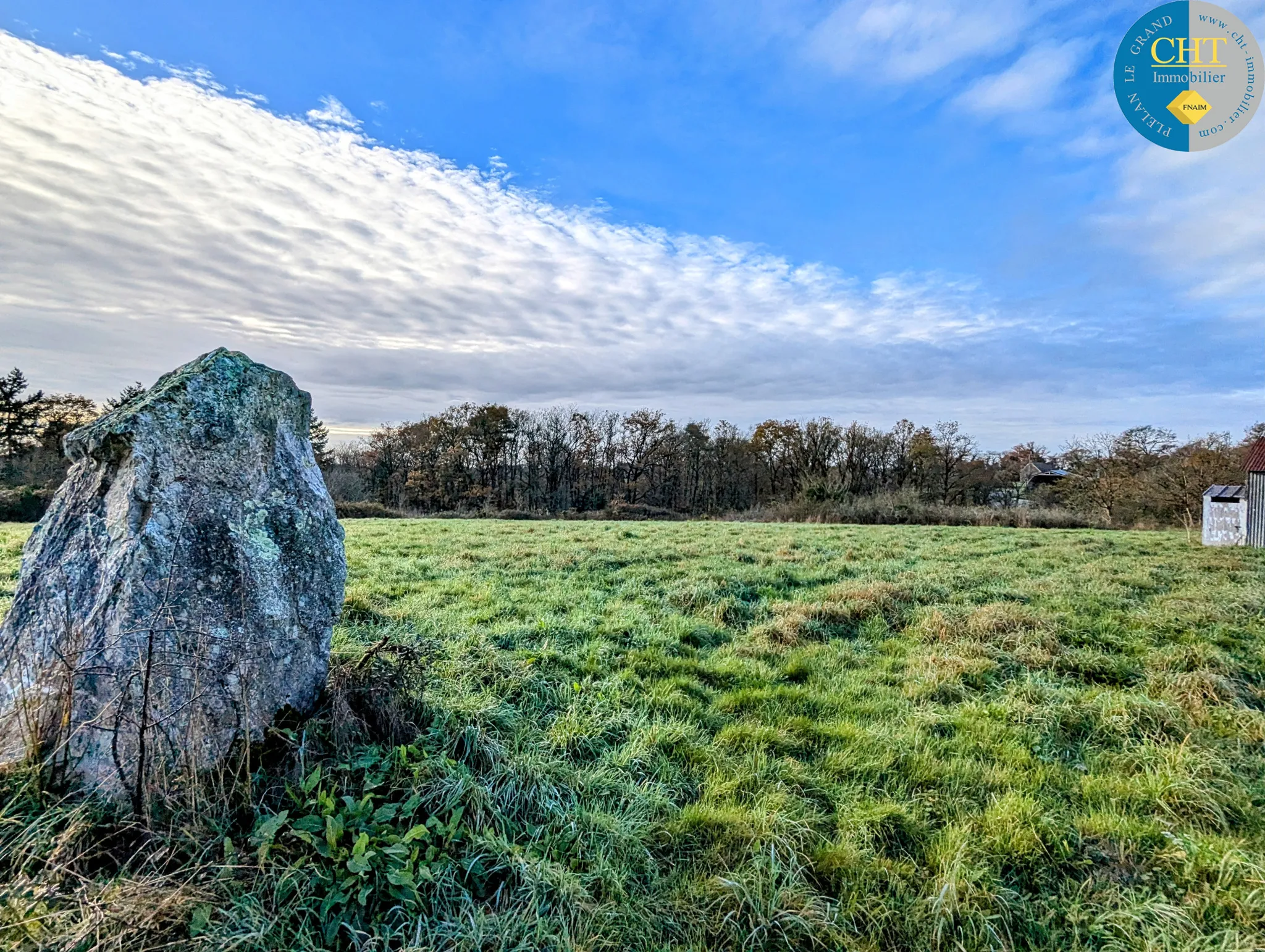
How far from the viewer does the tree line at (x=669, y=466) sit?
2762cm

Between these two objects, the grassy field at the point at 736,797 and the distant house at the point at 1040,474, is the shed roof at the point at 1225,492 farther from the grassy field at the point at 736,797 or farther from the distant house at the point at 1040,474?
the distant house at the point at 1040,474

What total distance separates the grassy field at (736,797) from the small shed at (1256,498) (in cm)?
1062

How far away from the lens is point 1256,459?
13.5 metres

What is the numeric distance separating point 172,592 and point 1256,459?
20.5 meters

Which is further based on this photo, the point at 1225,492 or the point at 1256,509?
the point at 1225,492

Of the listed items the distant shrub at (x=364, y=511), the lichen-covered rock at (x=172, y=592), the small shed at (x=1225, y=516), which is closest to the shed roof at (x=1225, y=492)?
the small shed at (x=1225, y=516)

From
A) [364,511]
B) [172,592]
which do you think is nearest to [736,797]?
[172,592]

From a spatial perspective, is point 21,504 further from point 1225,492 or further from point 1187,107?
point 1225,492

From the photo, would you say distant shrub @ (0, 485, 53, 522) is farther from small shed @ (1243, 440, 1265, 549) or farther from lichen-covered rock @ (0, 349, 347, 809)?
small shed @ (1243, 440, 1265, 549)

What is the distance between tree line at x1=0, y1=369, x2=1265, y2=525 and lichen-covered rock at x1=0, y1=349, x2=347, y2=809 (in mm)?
23587

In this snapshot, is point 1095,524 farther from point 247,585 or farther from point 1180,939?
point 247,585

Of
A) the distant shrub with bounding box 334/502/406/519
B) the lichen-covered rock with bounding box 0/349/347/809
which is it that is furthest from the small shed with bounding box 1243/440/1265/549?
the distant shrub with bounding box 334/502/406/519

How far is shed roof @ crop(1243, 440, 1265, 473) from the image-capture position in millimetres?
Answer: 13289

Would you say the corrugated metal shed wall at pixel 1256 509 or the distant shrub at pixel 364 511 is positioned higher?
the corrugated metal shed wall at pixel 1256 509
